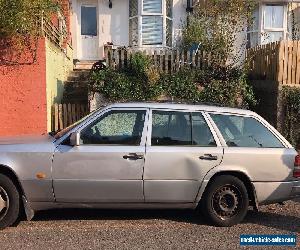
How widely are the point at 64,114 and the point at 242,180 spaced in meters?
6.01

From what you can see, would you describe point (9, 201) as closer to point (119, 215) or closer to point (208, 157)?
point (119, 215)

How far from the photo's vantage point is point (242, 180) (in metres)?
5.75

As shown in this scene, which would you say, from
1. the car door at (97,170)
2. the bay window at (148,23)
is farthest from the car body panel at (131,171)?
the bay window at (148,23)

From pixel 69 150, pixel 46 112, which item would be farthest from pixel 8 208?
pixel 46 112

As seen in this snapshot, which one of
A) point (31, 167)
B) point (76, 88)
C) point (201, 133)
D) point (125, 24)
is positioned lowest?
point (31, 167)

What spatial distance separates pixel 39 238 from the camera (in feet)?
16.6

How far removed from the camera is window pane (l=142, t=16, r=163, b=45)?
16078mm

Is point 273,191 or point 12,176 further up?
point 12,176

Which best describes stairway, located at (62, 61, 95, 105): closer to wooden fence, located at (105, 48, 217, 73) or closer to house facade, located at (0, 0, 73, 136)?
wooden fence, located at (105, 48, 217, 73)

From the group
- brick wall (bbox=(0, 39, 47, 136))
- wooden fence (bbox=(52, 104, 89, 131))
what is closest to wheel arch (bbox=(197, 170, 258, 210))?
brick wall (bbox=(0, 39, 47, 136))

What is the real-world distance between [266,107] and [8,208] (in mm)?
8212

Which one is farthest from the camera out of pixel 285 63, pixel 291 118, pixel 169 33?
pixel 169 33

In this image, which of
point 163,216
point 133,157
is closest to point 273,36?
point 163,216

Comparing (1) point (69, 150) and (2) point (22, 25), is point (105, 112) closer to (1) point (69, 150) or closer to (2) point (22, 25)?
(1) point (69, 150)
